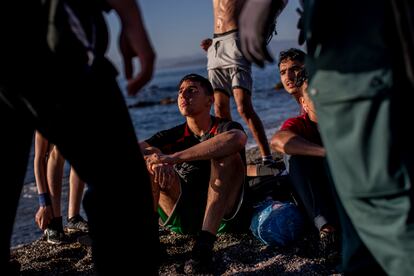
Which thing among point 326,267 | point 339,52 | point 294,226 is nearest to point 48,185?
point 294,226

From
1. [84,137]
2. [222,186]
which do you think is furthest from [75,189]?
[84,137]

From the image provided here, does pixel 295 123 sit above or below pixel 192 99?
below

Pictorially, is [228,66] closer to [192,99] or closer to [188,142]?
[192,99]

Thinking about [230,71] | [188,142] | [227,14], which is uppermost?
[227,14]

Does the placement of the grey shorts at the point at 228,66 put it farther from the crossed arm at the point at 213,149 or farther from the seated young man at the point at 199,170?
the crossed arm at the point at 213,149

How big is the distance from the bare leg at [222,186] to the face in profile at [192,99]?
565mm

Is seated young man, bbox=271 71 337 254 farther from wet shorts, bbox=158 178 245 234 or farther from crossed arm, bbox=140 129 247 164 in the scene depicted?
wet shorts, bbox=158 178 245 234

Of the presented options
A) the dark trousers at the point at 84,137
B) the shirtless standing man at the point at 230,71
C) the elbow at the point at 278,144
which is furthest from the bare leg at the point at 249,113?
the dark trousers at the point at 84,137

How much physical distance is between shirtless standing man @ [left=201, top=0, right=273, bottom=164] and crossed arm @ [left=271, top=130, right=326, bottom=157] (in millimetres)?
1868

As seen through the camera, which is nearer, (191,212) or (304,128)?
(304,128)

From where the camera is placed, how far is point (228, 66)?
4945mm

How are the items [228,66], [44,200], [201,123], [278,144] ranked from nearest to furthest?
[278,144], [201,123], [44,200], [228,66]

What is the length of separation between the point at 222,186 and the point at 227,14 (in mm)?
2620

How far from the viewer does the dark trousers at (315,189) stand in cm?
276
